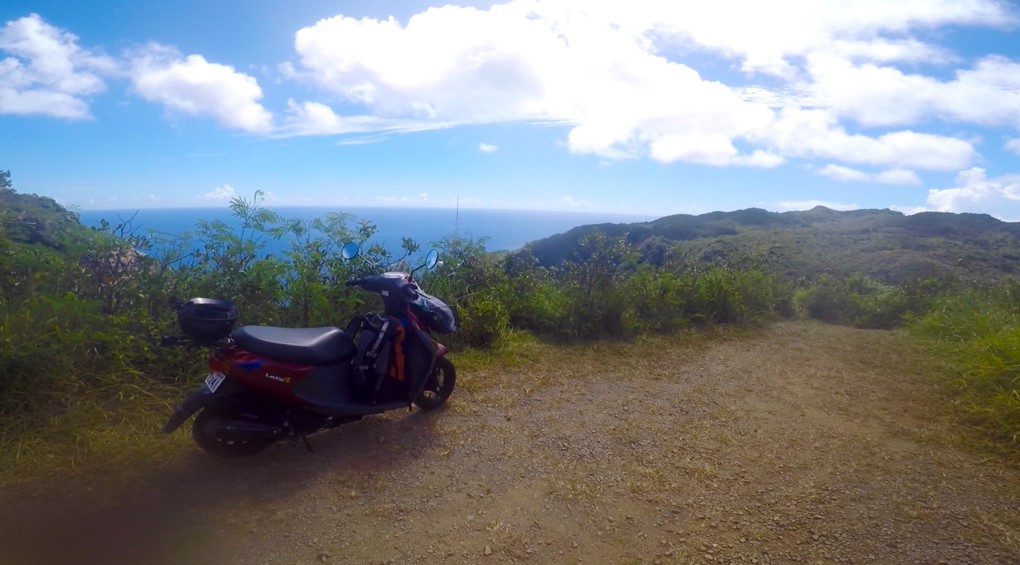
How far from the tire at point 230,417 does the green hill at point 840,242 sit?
5.01m

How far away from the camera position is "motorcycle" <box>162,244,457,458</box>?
3305mm

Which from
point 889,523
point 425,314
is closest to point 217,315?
point 425,314

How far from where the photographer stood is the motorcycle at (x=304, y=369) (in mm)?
3305

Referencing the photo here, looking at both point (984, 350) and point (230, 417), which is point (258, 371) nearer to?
point (230, 417)

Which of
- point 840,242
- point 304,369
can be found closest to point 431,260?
point 304,369

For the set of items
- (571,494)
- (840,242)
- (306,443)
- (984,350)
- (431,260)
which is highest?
(840,242)

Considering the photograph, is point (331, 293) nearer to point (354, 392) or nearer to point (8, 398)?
point (354, 392)

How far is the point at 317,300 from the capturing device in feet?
16.2

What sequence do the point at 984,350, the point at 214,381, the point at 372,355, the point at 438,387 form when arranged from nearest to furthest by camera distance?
the point at 214,381 < the point at 372,355 < the point at 438,387 < the point at 984,350

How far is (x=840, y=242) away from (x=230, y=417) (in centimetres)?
1293

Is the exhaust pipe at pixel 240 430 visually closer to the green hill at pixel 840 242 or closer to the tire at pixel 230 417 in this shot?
the tire at pixel 230 417

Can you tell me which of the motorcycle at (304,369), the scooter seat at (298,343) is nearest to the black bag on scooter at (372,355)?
the motorcycle at (304,369)

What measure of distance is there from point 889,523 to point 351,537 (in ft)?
9.22

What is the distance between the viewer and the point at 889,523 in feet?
10.1
